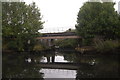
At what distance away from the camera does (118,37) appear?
26.5 meters

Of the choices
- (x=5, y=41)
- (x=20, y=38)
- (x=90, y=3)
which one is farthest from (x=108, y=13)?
(x=5, y=41)

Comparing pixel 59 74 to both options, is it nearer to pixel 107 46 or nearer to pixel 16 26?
pixel 107 46

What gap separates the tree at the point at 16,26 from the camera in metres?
27.2

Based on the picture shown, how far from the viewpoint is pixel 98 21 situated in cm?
2641

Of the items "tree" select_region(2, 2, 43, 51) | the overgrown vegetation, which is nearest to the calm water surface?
the overgrown vegetation

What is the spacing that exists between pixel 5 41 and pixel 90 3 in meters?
13.4

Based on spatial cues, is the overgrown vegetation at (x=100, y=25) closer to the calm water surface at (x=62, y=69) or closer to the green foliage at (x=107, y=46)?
the green foliage at (x=107, y=46)

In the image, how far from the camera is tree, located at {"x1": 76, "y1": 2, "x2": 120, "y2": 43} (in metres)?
25.9

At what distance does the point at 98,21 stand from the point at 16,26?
11.3m

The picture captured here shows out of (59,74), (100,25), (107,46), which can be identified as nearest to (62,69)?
(59,74)

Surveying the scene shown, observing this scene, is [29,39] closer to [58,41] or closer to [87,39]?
[87,39]

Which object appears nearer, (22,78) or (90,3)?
(22,78)

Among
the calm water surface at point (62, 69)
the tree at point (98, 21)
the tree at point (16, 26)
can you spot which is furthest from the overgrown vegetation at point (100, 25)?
the calm water surface at point (62, 69)

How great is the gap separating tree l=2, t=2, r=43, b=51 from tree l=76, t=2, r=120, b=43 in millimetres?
7336
